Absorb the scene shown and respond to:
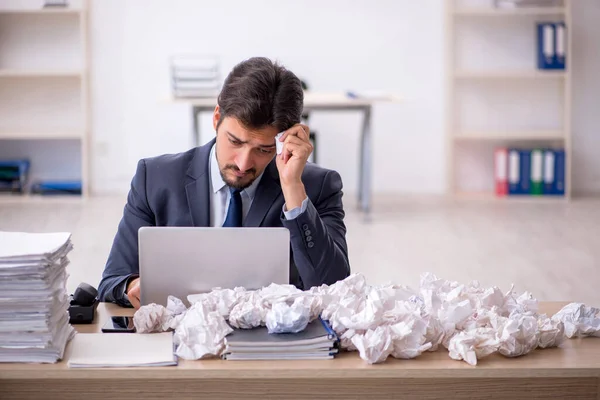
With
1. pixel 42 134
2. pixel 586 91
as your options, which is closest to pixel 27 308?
pixel 42 134

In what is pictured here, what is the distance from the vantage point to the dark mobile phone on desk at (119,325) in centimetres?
163

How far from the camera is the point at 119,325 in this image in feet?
5.44

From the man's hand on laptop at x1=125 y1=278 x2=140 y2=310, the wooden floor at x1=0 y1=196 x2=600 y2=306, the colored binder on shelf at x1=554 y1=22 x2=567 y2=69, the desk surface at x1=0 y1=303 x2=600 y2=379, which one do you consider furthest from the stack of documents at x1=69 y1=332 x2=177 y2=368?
the colored binder on shelf at x1=554 y1=22 x2=567 y2=69

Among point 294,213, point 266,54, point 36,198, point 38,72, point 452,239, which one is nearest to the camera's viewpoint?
point 294,213

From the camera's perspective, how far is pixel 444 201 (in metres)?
6.65

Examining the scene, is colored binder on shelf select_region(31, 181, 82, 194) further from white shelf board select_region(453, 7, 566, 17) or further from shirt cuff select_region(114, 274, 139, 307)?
shirt cuff select_region(114, 274, 139, 307)

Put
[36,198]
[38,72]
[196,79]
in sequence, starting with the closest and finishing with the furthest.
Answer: [196,79]
[38,72]
[36,198]

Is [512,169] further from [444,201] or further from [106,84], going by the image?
[106,84]

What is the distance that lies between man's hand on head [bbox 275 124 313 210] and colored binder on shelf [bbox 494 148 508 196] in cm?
488

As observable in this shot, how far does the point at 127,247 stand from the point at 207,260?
1.54 feet

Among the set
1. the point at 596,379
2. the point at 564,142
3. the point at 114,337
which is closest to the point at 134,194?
the point at 114,337

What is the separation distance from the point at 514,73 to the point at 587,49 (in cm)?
69

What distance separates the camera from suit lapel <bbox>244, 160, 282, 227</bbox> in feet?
7.05

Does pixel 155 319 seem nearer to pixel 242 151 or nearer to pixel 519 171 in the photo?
pixel 242 151
